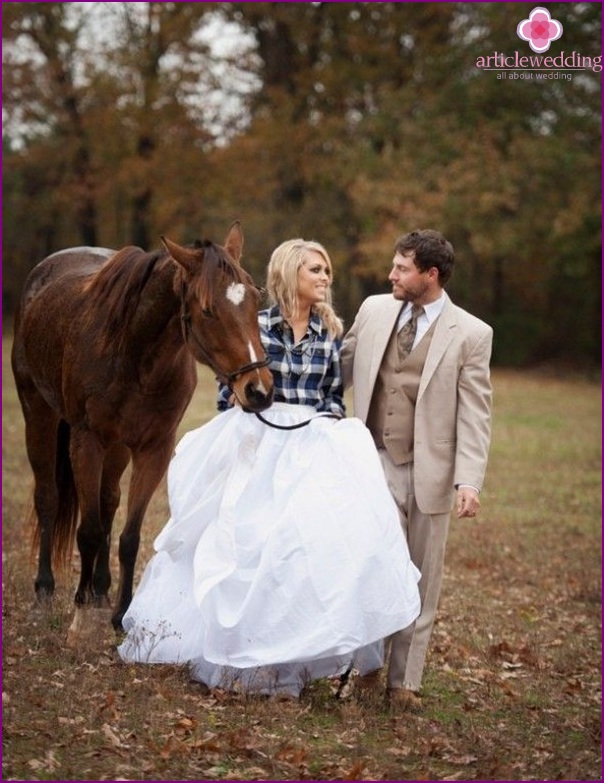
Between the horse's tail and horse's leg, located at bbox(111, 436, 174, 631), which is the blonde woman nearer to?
horse's leg, located at bbox(111, 436, 174, 631)

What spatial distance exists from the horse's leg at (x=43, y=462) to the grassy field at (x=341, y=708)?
0.38 meters

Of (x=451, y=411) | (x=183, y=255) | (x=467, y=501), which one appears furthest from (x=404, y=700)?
(x=183, y=255)

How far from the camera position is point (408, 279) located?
542cm

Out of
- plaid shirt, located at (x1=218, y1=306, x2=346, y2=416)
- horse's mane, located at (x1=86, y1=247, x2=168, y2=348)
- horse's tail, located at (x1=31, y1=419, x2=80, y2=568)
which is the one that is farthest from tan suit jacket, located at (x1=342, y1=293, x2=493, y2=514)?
horse's tail, located at (x1=31, y1=419, x2=80, y2=568)

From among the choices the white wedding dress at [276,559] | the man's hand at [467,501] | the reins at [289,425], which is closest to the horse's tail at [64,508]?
the white wedding dress at [276,559]

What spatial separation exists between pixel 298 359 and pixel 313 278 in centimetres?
41

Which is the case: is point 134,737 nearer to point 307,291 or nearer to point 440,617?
point 307,291

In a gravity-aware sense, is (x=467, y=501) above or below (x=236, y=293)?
below

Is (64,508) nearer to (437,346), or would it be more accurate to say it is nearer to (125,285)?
(125,285)

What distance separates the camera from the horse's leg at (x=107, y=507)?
21.2 feet

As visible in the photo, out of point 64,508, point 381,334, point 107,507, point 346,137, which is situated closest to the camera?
point 381,334

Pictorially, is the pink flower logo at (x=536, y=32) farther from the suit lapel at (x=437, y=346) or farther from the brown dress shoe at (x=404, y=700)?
the brown dress shoe at (x=404, y=700)

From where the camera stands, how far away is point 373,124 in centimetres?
2983

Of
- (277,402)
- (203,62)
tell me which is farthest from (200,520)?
(203,62)
